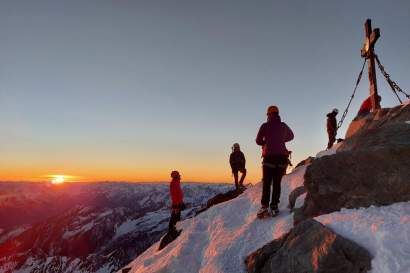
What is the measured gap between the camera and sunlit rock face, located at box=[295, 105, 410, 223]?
878 centimetres

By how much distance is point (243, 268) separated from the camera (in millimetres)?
9320

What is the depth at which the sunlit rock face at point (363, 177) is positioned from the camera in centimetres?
878

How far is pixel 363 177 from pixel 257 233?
11.2 ft

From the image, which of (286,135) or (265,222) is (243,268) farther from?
(286,135)

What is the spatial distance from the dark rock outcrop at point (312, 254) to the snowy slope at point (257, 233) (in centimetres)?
27

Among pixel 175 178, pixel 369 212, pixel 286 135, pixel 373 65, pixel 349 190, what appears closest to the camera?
pixel 369 212

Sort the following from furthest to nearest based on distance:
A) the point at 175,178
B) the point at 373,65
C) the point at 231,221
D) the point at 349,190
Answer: the point at 373,65 < the point at 175,178 < the point at 231,221 < the point at 349,190

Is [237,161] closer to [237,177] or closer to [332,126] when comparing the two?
[237,177]

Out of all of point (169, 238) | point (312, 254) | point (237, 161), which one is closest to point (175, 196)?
point (169, 238)

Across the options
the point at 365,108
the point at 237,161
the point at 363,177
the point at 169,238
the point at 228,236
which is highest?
the point at 365,108

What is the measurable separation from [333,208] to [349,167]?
1.15 meters

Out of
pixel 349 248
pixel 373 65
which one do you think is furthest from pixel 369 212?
pixel 373 65

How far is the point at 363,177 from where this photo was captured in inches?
366

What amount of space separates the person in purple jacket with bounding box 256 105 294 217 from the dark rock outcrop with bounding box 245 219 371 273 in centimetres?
262
